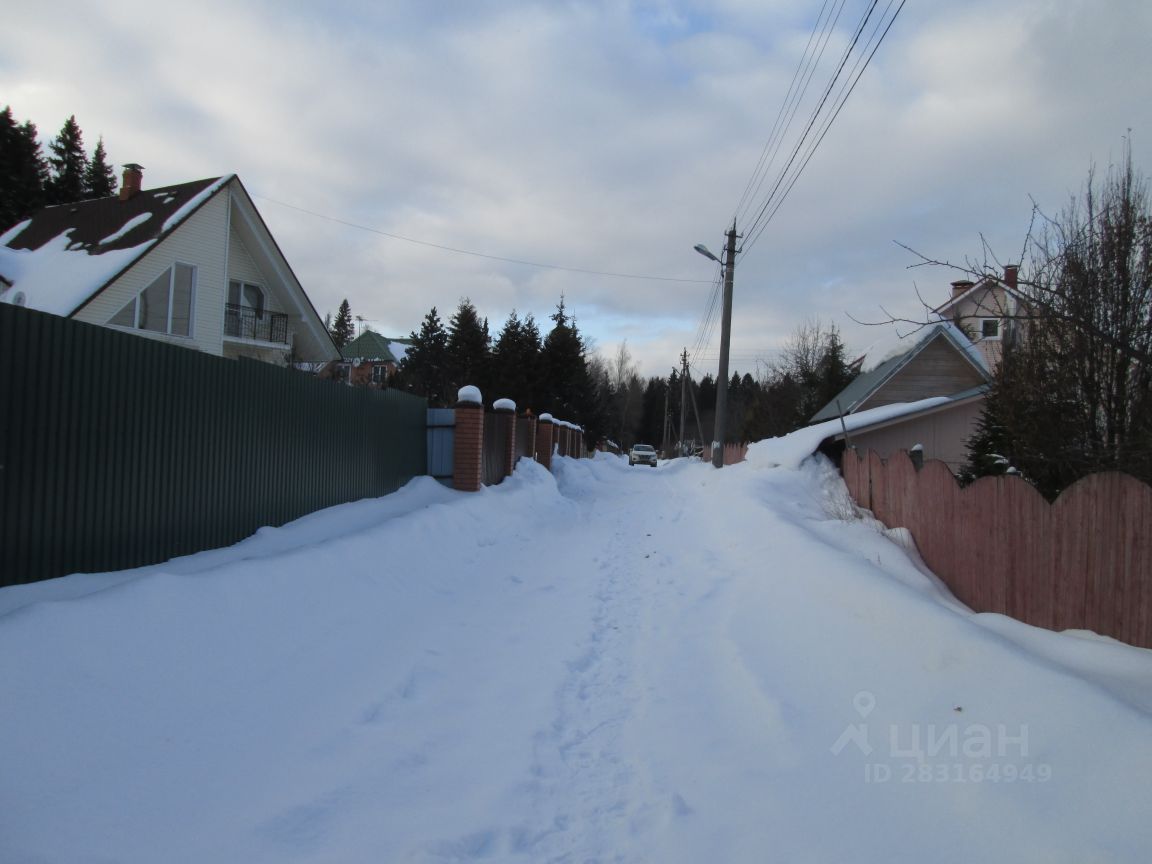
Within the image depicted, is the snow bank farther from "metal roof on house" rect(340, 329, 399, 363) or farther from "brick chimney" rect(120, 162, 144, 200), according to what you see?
"metal roof on house" rect(340, 329, 399, 363)

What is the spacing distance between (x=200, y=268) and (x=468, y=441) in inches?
500

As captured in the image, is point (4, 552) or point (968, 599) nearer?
point (4, 552)

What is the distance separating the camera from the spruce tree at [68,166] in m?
35.3

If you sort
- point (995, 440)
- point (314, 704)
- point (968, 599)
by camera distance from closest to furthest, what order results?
point (314, 704) < point (968, 599) < point (995, 440)

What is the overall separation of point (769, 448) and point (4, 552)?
15458mm

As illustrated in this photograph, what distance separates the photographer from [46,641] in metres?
3.35

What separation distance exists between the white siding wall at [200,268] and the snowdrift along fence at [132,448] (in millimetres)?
13179

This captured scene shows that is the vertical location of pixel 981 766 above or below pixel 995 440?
below

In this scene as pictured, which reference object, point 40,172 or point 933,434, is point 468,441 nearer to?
point 933,434

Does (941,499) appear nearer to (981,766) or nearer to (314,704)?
(981,766)

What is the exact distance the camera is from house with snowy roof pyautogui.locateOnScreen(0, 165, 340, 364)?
1695 centimetres

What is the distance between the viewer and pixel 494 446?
14.8m

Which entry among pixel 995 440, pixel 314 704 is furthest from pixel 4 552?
pixel 995 440

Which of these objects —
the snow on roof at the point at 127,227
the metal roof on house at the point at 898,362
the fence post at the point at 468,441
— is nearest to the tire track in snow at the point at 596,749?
the fence post at the point at 468,441
